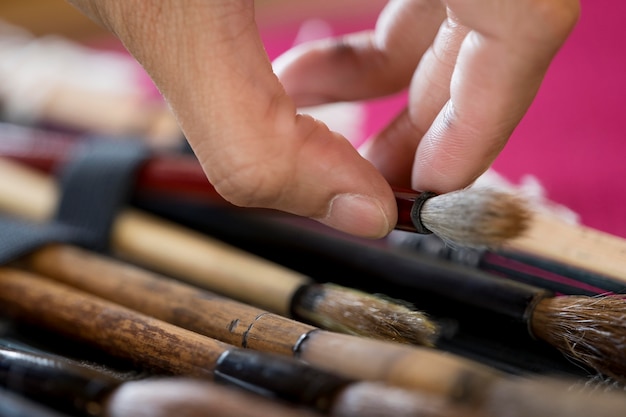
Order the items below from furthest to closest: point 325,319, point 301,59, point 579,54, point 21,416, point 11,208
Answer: point 579,54, point 11,208, point 301,59, point 325,319, point 21,416

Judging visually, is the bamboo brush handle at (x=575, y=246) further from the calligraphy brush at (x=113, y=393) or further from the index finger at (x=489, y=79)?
the calligraphy brush at (x=113, y=393)

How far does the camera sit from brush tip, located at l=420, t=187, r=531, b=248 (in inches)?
17.7

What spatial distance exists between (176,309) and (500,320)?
0.22 m

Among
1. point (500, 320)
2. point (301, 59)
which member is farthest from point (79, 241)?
point (500, 320)

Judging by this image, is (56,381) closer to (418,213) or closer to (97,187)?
(418,213)

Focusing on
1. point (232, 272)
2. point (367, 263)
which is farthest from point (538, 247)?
point (232, 272)

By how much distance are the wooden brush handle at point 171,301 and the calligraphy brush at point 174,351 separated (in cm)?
2

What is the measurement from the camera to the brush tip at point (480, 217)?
0.45m

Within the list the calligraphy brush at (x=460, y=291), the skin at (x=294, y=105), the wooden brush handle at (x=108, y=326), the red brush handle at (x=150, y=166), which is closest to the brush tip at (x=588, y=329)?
the calligraphy brush at (x=460, y=291)

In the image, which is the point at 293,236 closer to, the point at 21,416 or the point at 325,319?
the point at 325,319

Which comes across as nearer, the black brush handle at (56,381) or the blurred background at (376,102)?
the black brush handle at (56,381)

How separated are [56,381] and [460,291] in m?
0.28

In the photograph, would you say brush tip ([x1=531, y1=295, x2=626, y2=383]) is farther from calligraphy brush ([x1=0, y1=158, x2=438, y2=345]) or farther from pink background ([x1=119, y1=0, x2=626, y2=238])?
pink background ([x1=119, y1=0, x2=626, y2=238])

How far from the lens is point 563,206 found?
75 centimetres
